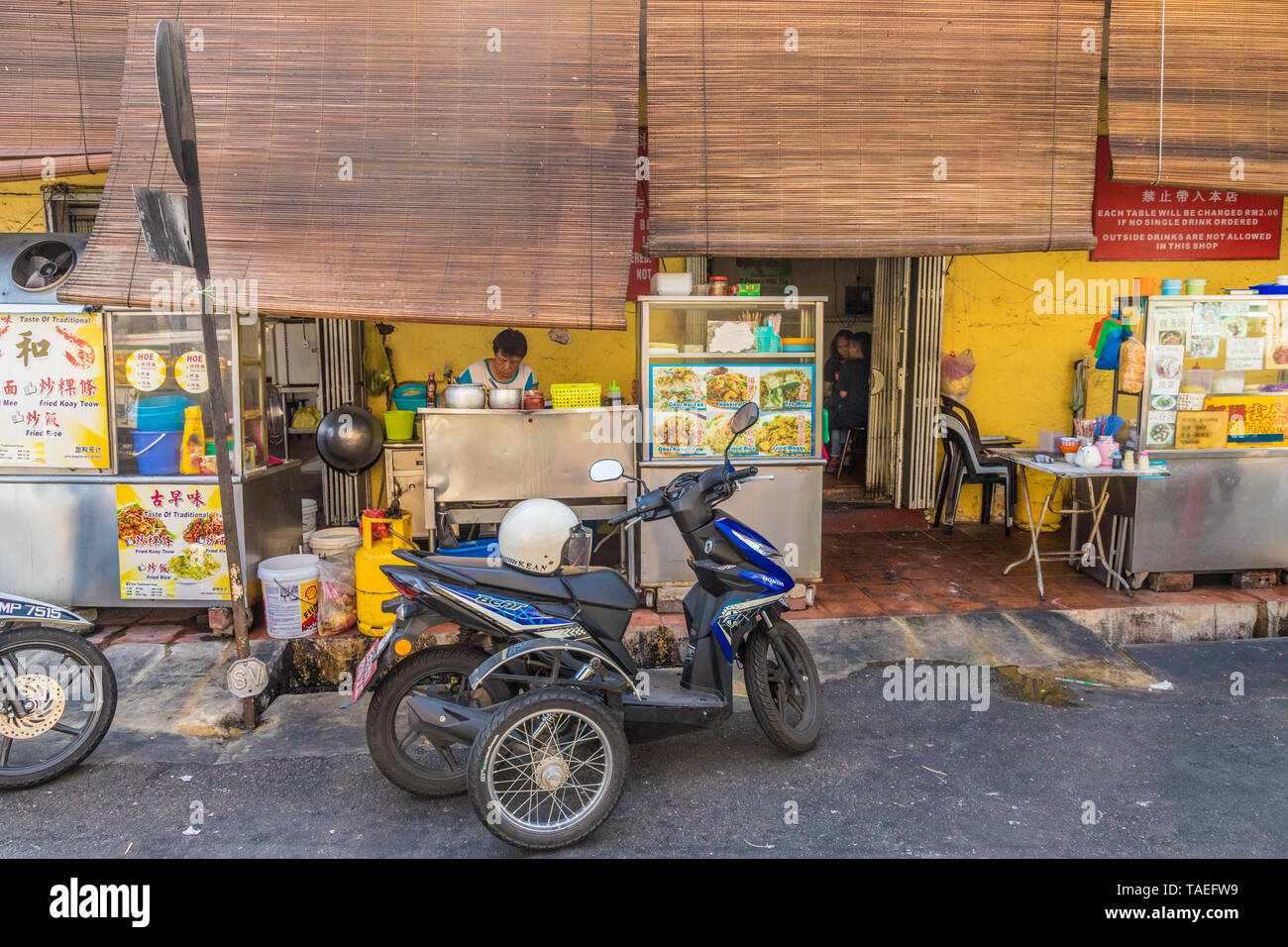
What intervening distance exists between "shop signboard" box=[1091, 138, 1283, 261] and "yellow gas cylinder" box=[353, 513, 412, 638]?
268 inches

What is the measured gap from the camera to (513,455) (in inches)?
241

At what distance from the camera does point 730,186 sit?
17.4 feet

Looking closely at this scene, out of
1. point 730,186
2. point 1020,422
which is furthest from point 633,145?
point 1020,422

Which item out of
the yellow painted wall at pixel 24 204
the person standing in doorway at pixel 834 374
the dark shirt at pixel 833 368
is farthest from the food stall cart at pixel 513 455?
the dark shirt at pixel 833 368

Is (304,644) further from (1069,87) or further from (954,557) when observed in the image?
(1069,87)

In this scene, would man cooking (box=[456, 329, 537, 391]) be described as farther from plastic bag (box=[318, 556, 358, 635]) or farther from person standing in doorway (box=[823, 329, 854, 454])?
person standing in doorway (box=[823, 329, 854, 454])

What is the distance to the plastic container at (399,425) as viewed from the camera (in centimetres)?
731

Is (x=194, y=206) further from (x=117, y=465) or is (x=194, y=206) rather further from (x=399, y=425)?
(x=399, y=425)

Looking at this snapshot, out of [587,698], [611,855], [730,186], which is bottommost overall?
[611,855]

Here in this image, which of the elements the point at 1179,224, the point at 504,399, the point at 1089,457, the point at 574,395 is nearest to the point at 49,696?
the point at 504,399

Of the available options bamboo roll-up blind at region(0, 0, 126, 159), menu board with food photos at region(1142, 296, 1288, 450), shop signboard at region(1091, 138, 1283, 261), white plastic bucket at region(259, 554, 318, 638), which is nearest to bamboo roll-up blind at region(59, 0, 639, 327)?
bamboo roll-up blind at region(0, 0, 126, 159)

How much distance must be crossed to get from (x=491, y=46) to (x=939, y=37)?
274cm

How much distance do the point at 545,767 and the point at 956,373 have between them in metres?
6.29

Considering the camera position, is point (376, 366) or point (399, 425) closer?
point (399, 425)
